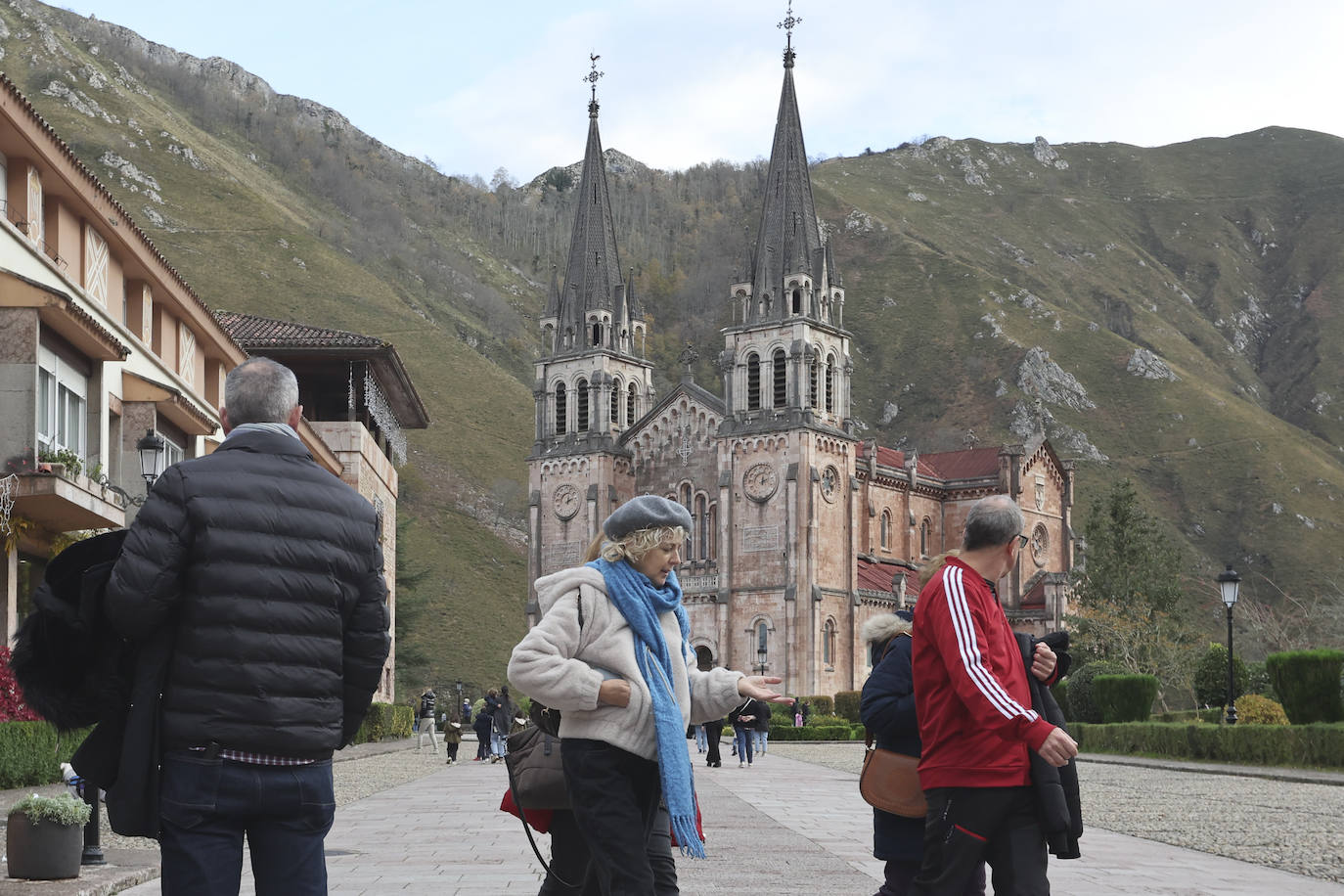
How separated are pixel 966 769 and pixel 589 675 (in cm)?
146

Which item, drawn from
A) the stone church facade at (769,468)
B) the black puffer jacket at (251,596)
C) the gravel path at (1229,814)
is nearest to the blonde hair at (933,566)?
the black puffer jacket at (251,596)

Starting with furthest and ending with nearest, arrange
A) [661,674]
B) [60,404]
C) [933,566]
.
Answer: [60,404], [933,566], [661,674]

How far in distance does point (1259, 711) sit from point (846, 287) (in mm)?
116430

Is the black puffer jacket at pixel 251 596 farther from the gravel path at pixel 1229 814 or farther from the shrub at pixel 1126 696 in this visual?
the shrub at pixel 1126 696

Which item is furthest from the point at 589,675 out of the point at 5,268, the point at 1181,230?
the point at 1181,230

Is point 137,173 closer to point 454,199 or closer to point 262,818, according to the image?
point 454,199

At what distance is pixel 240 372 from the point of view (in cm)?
550

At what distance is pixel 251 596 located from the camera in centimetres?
512

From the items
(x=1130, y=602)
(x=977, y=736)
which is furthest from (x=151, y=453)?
(x=1130, y=602)

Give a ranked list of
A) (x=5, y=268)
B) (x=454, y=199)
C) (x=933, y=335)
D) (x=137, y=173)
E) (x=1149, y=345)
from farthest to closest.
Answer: (x=454, y=199)
(x=1149, y=345)
(x=933, y=335)
(x=137, y=173)
(x=5, y=268)

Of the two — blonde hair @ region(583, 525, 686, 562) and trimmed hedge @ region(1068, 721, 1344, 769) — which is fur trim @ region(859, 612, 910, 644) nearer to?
blonde hair @ region(583, 525, 686, 562)

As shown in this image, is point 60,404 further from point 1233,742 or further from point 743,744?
point 1233,742

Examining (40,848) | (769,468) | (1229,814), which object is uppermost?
(769,468)

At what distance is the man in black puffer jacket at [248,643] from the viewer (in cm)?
500
